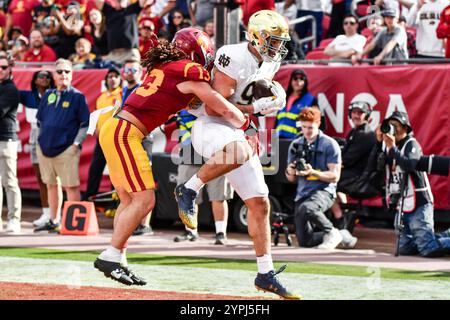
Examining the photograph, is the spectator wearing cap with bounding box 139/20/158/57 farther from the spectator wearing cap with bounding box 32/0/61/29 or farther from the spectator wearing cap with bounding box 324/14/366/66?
the spectator wearing cap with bounding box 324/14/366/66

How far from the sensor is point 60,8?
1938 cm

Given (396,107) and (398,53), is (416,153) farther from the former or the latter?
(398,53)

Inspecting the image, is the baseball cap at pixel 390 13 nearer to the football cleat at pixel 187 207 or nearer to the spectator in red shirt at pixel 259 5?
the spectator in red shirt at pixel 259 5

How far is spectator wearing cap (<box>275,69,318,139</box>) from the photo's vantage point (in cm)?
1322

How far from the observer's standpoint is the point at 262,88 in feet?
26.7

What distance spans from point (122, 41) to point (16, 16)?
418cm

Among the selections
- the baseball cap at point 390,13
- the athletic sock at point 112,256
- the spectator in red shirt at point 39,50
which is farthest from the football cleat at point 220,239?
the spectator in red shirt at point 39,50

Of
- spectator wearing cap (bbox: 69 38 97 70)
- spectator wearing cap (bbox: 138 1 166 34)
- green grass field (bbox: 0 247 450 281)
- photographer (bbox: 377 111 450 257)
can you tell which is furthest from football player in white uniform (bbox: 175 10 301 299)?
spectator wearing cap (bbox: 138 1 166 34)

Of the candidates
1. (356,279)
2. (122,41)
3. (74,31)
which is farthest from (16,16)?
(356,279)

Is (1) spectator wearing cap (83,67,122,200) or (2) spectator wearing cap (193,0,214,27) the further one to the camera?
(2) spectator wearing cap (193,0,214,27)

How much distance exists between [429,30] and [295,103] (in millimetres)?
2306

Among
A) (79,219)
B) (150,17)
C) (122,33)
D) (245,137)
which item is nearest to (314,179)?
(79,219)

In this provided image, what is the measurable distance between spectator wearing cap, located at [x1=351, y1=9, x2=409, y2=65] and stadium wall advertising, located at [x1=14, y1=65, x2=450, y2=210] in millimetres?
360

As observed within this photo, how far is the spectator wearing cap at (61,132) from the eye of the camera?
13336 mm
